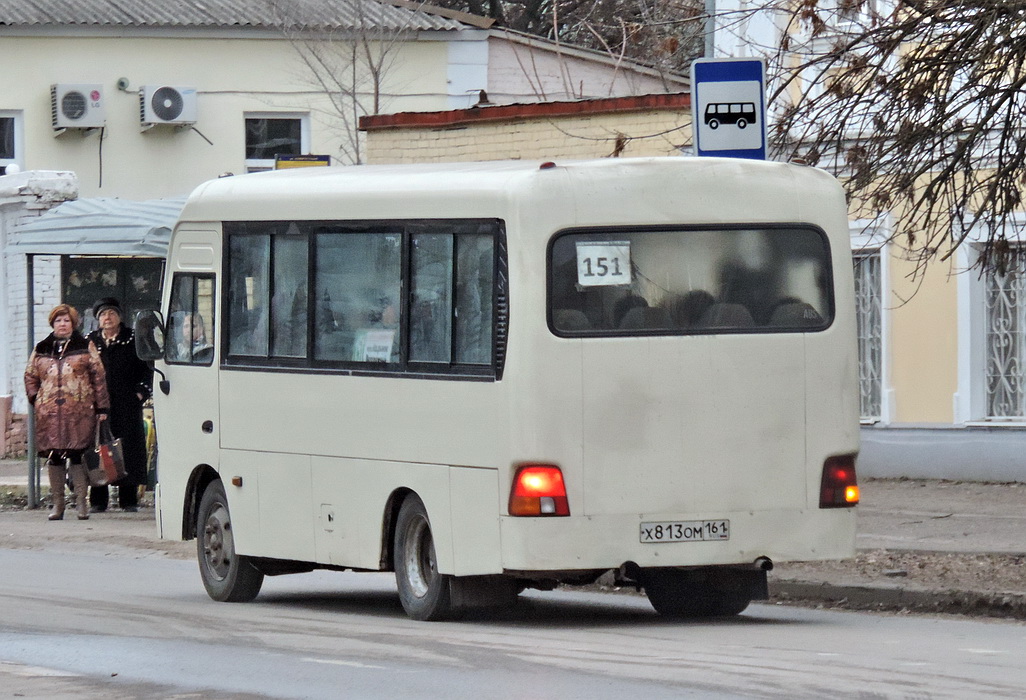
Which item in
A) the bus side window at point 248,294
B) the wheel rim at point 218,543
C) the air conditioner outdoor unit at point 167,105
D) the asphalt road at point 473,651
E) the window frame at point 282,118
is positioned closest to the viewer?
the asphalt road at point 473,651

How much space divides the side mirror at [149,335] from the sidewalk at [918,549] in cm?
381

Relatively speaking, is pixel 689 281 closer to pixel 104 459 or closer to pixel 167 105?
pixel 104 459

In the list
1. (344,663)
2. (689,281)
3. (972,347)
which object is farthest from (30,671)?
→ (972,347)

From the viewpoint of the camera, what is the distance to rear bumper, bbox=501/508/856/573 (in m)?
10.2

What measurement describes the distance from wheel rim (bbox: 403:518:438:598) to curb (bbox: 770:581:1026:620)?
2.52 m

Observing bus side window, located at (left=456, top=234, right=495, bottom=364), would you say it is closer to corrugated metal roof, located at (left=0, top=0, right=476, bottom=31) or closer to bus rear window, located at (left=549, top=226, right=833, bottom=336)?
bus rear window, located at (left=549, top=226, right=833, bottom=336)

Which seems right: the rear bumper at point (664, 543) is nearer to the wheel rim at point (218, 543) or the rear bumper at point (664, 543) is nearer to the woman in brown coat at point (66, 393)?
the wheel rim at point (218, 543)

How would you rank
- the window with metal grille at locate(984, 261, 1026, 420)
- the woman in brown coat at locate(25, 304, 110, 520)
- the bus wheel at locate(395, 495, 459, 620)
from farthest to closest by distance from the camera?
the window with metal grille at locate(984, 261, 1026, 420) < the woman in brown coat at locate(25, 304, 110, 520) < the bus wheel at locate(395, 495, 459, 620)

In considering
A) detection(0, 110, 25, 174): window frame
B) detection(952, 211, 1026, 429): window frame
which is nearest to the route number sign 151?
detection(952, 211, 1026, 429): window frame

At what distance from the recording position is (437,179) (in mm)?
Answer: 10969

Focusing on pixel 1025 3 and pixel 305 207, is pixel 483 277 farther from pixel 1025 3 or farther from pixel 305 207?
pixel 1025 3

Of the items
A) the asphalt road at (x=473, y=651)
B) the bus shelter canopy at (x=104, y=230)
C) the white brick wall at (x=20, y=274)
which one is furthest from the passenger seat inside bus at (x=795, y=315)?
the white brick wall at (x=20, y=274)

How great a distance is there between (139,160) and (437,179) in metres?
20.6

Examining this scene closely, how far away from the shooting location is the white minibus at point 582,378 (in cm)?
1030
